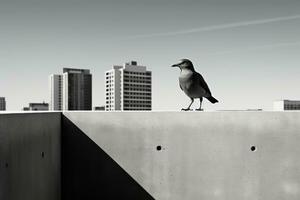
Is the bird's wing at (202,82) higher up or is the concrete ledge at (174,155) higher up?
the bird's wing at (202,82)

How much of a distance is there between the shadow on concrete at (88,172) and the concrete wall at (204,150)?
7 cm

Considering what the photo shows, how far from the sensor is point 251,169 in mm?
3934

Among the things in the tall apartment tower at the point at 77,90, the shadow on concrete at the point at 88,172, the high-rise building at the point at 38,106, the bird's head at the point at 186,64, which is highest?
the tall apartment tower at the point at 77,90

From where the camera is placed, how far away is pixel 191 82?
4.57 metres

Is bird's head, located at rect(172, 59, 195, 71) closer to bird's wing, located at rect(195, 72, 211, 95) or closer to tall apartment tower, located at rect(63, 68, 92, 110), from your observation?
bird's wing, located at rect(195, 72, 211, 95)

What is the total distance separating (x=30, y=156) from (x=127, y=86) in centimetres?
7431

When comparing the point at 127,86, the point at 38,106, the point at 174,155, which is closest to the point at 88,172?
the point at 174,155

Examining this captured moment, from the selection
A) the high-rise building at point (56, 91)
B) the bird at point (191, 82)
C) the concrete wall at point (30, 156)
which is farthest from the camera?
the high-rise building at point (56, 91)

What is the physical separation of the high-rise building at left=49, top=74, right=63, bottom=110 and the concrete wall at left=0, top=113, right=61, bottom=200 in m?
83.8

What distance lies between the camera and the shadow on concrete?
4.20 meters

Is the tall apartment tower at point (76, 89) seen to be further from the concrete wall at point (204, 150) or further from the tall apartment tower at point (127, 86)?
the concrete wall at point (204, 150)

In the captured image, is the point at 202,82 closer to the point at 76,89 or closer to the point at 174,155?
the point at 174,155

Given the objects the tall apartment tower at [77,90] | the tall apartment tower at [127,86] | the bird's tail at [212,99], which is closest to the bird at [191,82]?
the bird's tail at [212,99]

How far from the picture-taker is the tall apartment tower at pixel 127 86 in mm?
76500
